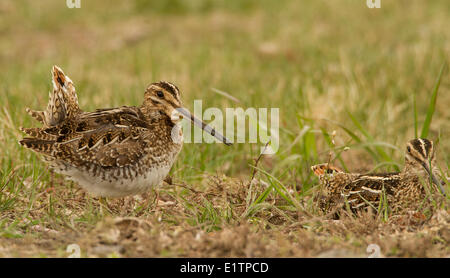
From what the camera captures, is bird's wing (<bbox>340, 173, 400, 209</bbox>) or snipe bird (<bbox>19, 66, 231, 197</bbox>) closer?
snipe bird (<bbox>19, 66, 231, 197</bbox>)

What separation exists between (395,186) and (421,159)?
1.01 ft

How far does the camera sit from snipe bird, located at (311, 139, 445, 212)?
214 inches

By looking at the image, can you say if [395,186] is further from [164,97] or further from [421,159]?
[164,97]

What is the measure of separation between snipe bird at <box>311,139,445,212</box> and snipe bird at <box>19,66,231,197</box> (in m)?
1.01

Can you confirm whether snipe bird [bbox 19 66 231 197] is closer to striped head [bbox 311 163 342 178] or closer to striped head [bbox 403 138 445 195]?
striped head [bbox 311 163 342 178]

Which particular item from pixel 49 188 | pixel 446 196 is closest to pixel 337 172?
pixel 446 196

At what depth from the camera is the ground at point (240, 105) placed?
4.75 metres

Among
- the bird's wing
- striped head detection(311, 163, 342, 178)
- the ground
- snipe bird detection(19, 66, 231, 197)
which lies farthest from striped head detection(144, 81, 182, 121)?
the bird's wing

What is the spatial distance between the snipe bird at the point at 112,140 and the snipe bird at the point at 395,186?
1005 mm

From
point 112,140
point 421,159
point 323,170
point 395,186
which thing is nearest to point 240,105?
point 323,170

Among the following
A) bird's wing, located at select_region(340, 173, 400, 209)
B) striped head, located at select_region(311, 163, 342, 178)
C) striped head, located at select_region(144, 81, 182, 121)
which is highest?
striped head, located at select_region(144, 81, 182, 121)

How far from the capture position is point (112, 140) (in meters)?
5.55

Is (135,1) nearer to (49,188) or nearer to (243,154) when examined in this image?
(243,154)

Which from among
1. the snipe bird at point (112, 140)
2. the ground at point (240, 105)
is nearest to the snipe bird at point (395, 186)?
the ground at point (240, 105)
